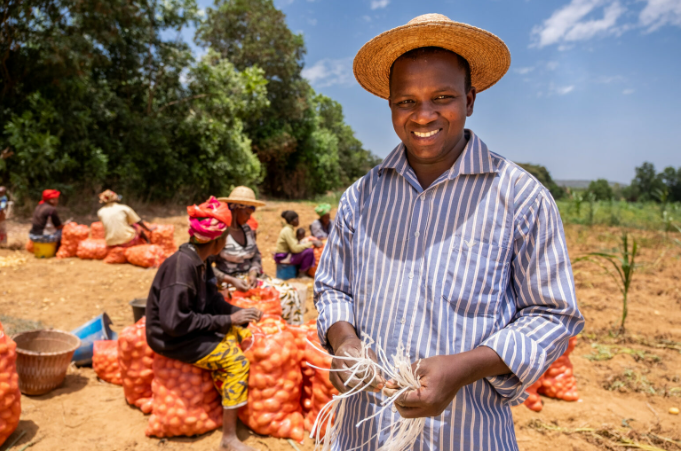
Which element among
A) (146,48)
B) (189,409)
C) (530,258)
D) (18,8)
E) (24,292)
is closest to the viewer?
(530,258)

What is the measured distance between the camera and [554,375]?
3.58 metres

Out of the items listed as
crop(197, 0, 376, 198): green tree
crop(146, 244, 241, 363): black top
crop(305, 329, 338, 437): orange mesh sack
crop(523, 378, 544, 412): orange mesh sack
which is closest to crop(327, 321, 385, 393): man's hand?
crop(305, 329, 338, 437): orange mesh sack

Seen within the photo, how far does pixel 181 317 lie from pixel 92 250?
20.4 feet

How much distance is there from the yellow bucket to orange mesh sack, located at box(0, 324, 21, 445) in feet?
20.6

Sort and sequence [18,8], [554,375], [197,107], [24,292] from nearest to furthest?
[554,375]
[24,292]
[18,8]
[197,107]

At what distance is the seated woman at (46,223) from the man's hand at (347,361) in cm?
820

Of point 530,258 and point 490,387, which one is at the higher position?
point 530,258

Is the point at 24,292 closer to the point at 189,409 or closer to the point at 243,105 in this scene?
the point at 189,409

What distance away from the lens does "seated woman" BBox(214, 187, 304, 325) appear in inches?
169

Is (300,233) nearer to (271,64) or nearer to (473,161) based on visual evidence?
(473,161)

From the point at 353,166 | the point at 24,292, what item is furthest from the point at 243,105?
the point at 353,166

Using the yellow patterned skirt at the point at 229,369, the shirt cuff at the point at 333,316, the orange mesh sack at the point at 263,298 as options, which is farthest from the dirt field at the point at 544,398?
the shirt cuff at the point at 333,316

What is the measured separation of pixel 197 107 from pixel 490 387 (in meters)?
14.9

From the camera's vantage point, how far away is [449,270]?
46.2 inches
